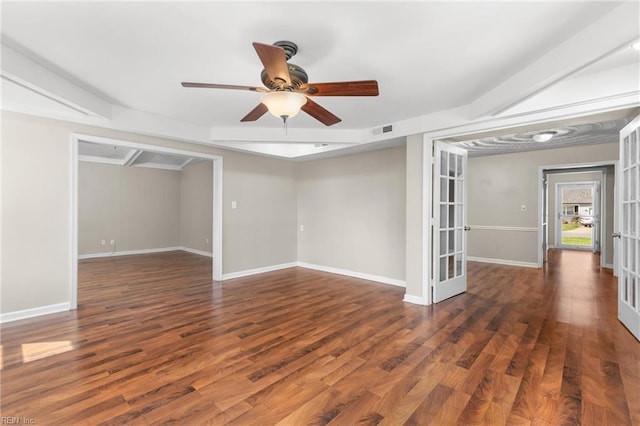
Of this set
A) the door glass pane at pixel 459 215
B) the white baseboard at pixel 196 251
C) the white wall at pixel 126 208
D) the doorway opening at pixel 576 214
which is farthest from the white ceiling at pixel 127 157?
the doorway opening at pixel 576 214

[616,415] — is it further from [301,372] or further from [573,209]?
[573,209]

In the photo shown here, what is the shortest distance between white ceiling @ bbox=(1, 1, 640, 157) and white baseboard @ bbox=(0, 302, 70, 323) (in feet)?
7.22

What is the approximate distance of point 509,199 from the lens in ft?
21.4

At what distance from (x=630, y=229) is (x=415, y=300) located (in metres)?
2.29

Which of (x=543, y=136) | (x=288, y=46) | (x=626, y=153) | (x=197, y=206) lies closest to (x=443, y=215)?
(x=626, y=153)

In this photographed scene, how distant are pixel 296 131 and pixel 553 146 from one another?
5.17 m

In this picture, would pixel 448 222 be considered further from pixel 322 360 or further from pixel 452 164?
pixel 322 360

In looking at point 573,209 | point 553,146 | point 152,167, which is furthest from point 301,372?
point 573,209

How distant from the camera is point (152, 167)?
7961 mm

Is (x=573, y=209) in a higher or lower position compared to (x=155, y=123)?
lower

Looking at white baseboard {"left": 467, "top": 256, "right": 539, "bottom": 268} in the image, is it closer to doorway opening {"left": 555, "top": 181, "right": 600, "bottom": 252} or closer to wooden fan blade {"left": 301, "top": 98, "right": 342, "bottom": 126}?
doorway opening {"left": 555, "top": 181, "right": 600, "bottom": 252}

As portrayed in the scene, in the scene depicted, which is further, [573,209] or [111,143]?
[573,209]

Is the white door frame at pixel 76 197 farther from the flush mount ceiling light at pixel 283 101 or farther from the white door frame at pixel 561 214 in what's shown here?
the white door frame at pixel 561 214

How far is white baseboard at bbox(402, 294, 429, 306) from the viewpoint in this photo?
151 inches
